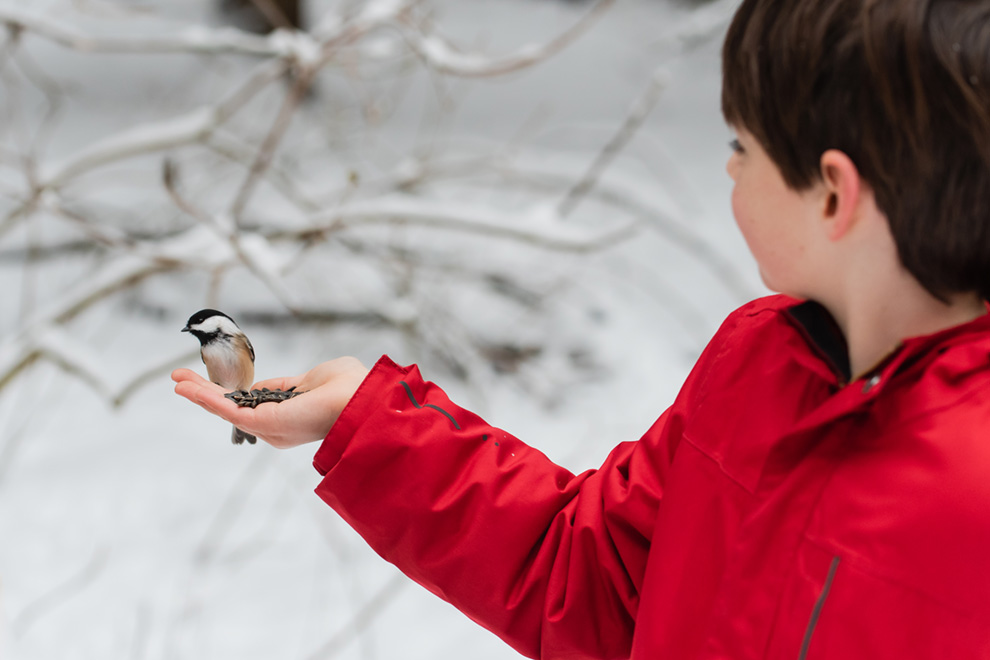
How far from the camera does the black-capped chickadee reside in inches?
21.8

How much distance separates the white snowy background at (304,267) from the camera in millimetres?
1110

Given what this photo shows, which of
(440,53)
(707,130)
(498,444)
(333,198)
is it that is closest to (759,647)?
(498,444)

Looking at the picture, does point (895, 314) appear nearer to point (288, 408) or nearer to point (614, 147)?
point (288, 408)

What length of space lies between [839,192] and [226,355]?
44 centimetres

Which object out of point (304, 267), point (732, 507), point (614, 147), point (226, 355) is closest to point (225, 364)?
point (226, 355)

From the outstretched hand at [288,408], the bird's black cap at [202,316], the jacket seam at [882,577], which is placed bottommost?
the jacket seam at [882,577]

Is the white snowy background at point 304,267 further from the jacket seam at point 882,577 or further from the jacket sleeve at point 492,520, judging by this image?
the jacket seam at point 882,577

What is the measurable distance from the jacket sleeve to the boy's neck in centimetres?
15

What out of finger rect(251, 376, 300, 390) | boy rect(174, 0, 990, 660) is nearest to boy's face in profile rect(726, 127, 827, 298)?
boy rect(174, 0, 990, 660)

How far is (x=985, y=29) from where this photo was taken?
0.29 m

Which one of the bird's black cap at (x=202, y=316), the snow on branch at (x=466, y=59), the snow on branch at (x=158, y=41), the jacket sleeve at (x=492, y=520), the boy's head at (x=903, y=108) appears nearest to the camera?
the boy's head at (x=903, y=108)

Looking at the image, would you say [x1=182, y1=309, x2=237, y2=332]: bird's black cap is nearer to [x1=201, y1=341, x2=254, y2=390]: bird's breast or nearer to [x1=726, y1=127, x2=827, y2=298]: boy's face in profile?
[x1=201, y1=341, x2=254, y2=390]: bird's breast

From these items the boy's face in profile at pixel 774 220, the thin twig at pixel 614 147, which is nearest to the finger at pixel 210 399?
the boy's face in profile at pixel 774 220

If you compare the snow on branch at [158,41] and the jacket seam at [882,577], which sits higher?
the snow on branch at [158,41]
